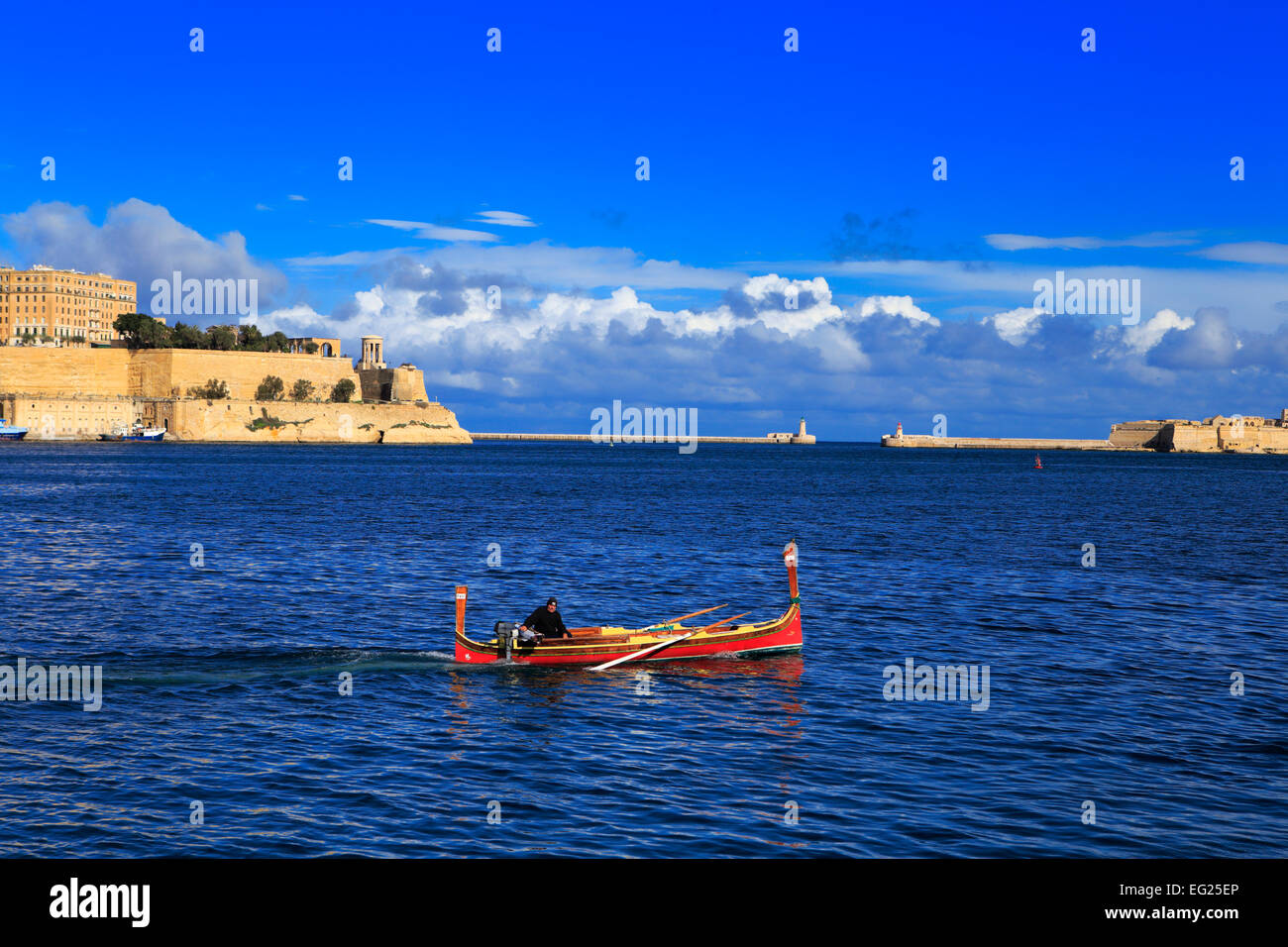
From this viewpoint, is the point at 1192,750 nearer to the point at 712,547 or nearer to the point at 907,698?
the point at 907,698

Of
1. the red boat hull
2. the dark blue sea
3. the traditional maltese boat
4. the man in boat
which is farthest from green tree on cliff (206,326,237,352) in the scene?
the man in boat

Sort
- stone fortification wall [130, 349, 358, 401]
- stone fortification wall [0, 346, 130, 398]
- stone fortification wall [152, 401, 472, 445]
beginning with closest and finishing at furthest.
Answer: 1. stone fortification wall [0, 346, 130, 398]
2. stone fortification wall [130, 349, 358, 401]
3. stone fortification wall [152, 401, 472, 445]

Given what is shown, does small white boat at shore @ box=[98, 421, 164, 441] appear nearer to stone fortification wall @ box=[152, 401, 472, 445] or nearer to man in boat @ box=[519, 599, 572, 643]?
stone fortification wall @ box=[152, 401, 472, 445]

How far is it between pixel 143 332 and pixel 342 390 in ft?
114

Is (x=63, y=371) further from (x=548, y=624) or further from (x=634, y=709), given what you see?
(x=634, y=709)

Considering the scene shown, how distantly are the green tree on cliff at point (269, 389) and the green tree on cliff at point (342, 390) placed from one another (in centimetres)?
1097

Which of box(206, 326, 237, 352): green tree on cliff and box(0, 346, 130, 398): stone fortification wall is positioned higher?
box(206, 326, 237, 352): green tree on cliff

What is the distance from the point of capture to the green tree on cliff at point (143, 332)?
178625 mm

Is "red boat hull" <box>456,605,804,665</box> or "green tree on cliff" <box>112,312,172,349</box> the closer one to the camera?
"red boat hull" <box>456,605,804,665</box>

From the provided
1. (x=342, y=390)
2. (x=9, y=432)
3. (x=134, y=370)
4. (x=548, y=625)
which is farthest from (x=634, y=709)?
(x=342, y=390)

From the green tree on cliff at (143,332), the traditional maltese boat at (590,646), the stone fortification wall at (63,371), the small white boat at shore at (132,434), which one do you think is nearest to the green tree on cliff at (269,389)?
the green tree on cliff at (143,332)

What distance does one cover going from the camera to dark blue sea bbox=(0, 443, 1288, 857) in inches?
529

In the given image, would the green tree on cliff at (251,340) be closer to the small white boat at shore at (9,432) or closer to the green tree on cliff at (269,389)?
the green tree on cliff at (269,389)

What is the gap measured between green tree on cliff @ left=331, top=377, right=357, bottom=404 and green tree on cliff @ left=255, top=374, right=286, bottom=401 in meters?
11.0
